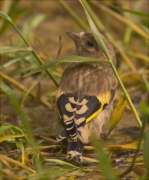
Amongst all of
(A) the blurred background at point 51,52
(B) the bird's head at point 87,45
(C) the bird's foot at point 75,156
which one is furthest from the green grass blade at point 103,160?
(B) the bird's head at point 87,45

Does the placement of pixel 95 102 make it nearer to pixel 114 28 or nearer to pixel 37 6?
pixel 114 28

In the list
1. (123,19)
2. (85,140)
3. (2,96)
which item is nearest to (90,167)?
(85,140)

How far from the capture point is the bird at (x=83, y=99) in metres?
4.83

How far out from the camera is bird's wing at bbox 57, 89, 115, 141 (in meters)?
4.82

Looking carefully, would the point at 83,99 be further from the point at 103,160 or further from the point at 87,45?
the point at 103,160

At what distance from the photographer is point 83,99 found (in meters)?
5.14

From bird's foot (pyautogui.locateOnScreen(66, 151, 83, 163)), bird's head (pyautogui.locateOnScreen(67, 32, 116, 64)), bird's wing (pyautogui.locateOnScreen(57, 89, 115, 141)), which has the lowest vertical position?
bird's foot (pyautogui.locateOnScreen(66, 151, 83, 163))

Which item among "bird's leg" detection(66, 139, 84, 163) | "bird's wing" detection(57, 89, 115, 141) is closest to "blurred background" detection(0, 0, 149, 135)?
"bird's wing" detection(57, 89, 115, 141)

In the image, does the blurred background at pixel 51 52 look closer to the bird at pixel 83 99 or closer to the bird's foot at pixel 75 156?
the bird at pixel 83 99

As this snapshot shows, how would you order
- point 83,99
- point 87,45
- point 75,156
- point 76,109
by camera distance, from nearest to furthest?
point 75,156, point 76,109, point 83,99, point 87,45

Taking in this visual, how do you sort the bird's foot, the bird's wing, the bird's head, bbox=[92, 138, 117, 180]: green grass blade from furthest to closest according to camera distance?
the bird's head < the bird's wing < the bird's foot < bbox=[92, 138, 117, 180]: green grass blade

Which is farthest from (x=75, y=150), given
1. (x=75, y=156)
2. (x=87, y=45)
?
(x=87, y=45)

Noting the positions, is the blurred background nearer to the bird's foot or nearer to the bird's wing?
the bird's wing

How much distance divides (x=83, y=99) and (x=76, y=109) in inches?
8.5
